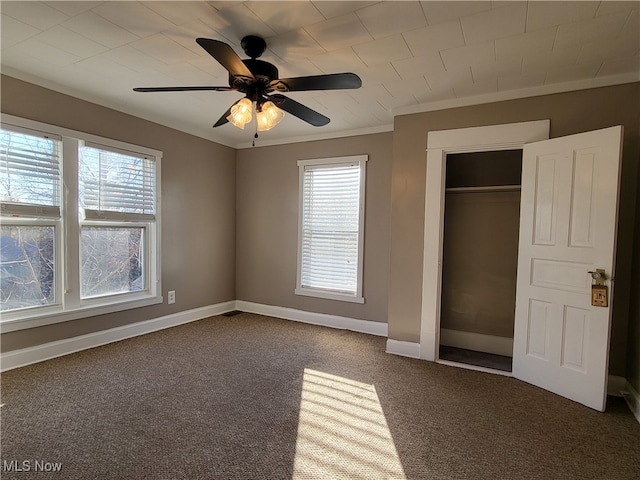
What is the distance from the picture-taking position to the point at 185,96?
3.16 metres

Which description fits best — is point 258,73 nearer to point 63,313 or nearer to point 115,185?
point 115,185

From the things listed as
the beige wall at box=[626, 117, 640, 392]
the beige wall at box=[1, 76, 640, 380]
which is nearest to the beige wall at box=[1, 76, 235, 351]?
the beige wall at box=[1, 76, 640, 380]

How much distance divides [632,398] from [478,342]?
134cm

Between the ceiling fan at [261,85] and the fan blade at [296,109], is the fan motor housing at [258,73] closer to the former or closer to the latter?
the ceiling fan at [261,85]

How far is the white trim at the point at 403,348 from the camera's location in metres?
3.31

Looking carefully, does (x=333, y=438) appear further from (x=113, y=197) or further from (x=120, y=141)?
(x=120, y=141)

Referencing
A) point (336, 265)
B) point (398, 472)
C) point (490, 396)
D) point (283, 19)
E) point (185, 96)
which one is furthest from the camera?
point (336, 265)

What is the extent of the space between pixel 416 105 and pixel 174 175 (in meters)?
2.96

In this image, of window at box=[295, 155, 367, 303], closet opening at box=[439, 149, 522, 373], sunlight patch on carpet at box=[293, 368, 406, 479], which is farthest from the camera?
window at box=[295, 155, 367, 303]

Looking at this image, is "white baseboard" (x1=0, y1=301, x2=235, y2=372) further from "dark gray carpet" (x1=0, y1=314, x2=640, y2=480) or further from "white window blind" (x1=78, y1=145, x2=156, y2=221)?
"white window blind" (x1=78, y1=145, x2=156, y2=221)

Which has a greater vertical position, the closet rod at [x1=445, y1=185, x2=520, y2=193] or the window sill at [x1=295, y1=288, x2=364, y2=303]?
the closet rod at [x1=445, y1=185, x2=520, y2=193]

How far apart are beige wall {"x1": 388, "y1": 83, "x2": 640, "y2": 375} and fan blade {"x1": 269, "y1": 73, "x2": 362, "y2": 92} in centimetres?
161

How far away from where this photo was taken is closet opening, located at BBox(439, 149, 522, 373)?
11.3 feet

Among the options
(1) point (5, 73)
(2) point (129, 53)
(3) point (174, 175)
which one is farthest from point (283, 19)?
(3) point (174, 175)
